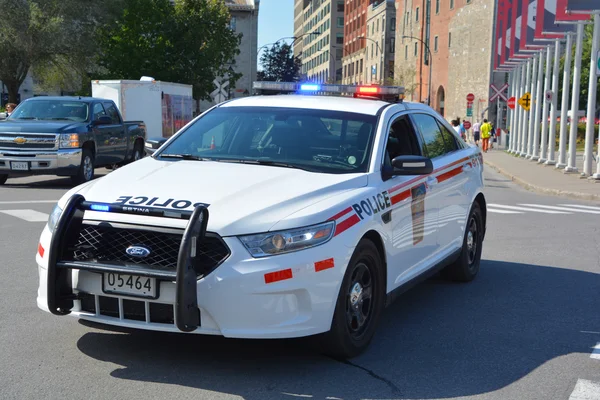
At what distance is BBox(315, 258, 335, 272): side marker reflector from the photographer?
471cm

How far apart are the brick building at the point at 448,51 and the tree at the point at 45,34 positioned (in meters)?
33.3

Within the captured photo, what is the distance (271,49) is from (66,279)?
316ft

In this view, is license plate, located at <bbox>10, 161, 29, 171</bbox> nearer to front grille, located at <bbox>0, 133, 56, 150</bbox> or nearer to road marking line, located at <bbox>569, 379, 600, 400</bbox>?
front grille, located at <bbox>0, 133, 56, 150</bbox>

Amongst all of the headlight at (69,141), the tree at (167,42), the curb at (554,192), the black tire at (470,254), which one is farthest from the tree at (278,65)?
the black tire at (470,254)

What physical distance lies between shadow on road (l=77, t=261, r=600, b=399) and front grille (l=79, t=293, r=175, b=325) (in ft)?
1.16

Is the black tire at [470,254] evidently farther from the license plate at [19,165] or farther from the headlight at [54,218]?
the license plate at [19,165]

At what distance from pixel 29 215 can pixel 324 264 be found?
8.58 metres

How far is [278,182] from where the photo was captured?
17.3ft

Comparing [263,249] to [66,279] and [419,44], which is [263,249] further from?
[419,44]

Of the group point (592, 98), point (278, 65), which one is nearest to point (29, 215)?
point (592, 98)

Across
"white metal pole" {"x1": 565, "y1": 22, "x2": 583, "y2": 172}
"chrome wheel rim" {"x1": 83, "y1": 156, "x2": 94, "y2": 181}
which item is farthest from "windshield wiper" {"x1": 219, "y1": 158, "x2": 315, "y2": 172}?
"white metal pole" {"x1": 565, "y1": 22, "x2": 583, "y2": 172}

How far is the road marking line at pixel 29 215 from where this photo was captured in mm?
11766

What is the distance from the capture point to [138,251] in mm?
4664

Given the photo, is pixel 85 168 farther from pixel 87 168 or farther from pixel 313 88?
pixel 313 88
